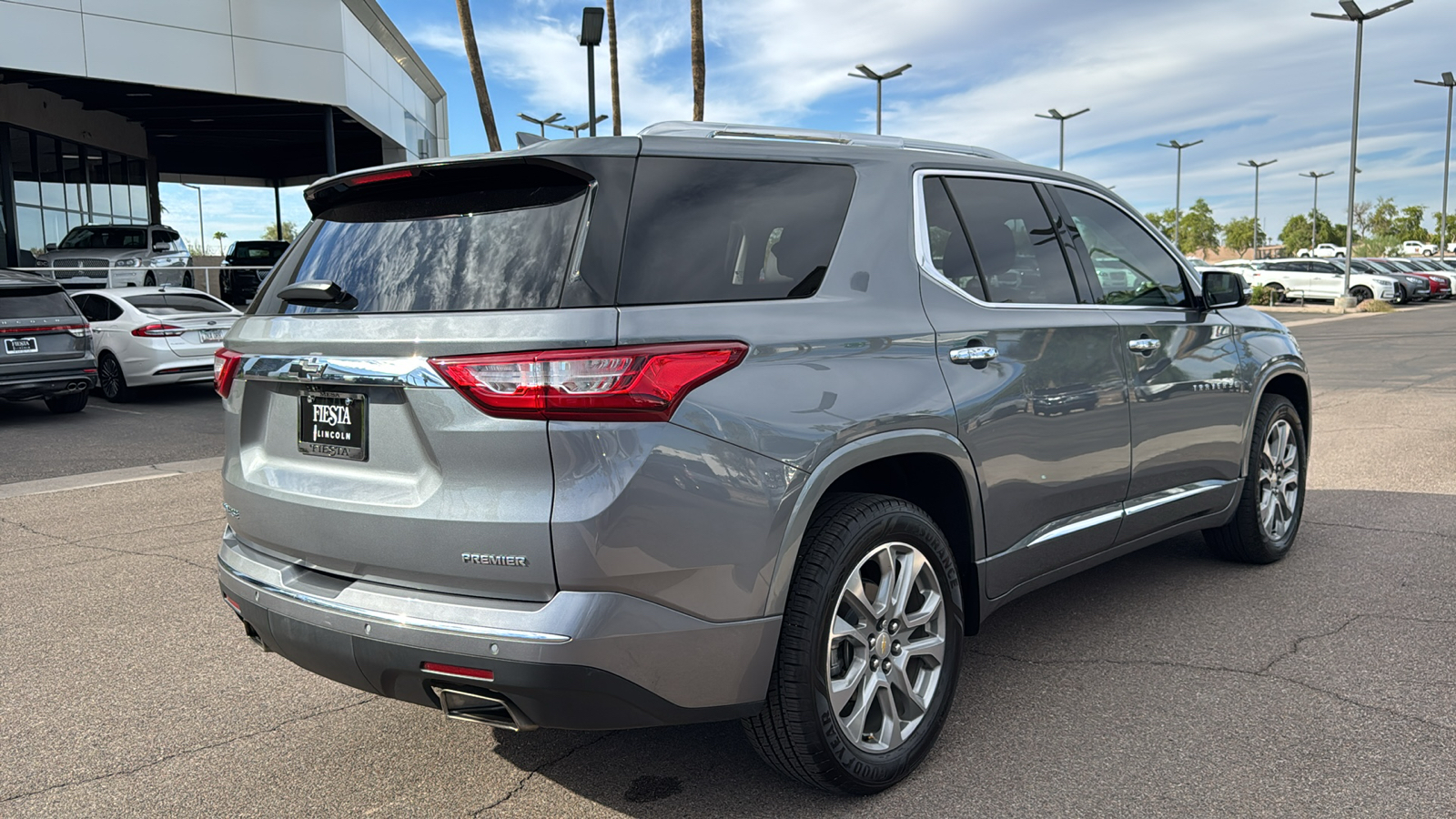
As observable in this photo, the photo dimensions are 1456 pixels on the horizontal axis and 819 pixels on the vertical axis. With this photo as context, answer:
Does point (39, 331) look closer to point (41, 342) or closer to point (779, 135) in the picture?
point (41, 342)

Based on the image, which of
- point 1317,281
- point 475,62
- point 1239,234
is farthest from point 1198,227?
point 475,62

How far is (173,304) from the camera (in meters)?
13.7

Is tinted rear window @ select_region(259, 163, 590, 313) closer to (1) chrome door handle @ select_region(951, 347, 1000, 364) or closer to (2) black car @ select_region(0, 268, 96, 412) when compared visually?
(1) chrome door handle @ select_region(951, 347, 1000, 364)

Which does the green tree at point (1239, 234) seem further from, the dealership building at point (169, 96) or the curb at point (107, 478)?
the curb at point (107, 478)

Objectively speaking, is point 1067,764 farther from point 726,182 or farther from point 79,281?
point 79,281

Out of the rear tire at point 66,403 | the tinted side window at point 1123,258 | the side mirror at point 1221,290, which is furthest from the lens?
the rear tire at point 66,403

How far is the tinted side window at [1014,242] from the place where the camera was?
12.0 ft

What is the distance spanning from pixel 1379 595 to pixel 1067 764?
2428mm

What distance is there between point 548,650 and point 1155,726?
2.08 m

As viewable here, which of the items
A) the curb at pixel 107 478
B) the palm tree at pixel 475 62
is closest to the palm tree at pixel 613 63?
the palm tree at pixel 475 62

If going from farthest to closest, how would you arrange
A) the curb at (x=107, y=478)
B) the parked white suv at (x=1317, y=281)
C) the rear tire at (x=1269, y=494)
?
the parked white suv at (x=1317, y=281) → the curb at (x=107, y=478) → the rear tire at (x=1269, y=494)

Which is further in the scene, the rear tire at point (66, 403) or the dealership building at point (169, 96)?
the dealership building at point (169, 96)

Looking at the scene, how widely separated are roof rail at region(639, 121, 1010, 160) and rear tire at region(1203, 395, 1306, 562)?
232 cm

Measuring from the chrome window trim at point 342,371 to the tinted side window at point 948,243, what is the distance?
162cm
